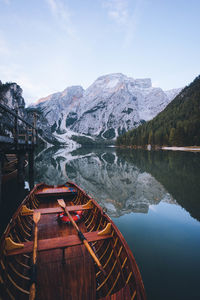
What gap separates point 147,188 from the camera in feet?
54.4

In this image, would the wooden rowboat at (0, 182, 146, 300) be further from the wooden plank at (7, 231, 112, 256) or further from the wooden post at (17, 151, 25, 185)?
the wooden post at (17, 151, 25, 185)

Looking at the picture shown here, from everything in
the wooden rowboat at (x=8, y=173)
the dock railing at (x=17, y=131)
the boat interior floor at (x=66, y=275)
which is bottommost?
the boat interior floor at (x=66, y=275)

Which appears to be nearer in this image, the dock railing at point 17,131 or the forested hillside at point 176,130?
the dock railing at point 17,131

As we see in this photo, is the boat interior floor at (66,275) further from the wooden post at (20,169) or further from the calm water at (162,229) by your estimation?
the wooden post at (20,169)

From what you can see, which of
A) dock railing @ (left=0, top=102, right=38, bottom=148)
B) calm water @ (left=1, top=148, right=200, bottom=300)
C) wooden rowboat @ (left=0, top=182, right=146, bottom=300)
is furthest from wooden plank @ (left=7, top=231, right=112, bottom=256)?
dock railing @ (left=0, top=102, right=38, bottom=148)

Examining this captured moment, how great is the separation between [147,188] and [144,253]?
34.9ft

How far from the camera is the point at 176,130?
81.9 meters

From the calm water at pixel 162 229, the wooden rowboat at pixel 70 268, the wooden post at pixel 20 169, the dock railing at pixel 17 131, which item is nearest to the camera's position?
the wooden rowboat at pixel 70 268

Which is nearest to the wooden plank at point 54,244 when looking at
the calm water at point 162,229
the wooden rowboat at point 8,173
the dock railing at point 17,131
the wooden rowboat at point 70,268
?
the wooden rowboat at point 70,268

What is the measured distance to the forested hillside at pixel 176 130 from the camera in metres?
81.1

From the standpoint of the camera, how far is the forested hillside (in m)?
81.1

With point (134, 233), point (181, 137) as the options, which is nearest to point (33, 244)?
point (134, 233)

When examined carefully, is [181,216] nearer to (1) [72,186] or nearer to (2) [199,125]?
(1) [72,186]

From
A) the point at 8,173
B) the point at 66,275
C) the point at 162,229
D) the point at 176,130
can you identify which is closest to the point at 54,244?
the point at 66,275
